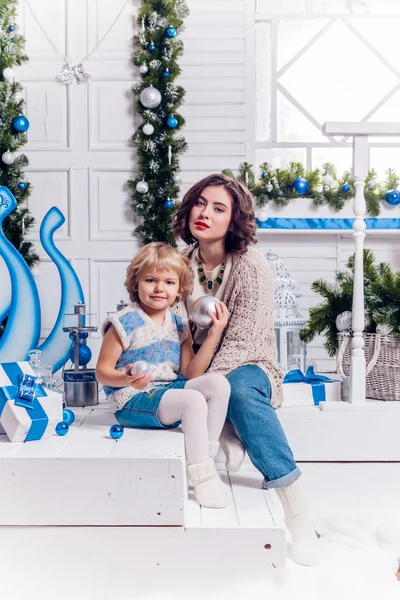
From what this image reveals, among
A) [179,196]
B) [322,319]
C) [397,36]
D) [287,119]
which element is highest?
[397,36]

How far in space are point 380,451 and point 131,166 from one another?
8.08 feet

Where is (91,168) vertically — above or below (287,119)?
below

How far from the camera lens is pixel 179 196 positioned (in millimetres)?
4117

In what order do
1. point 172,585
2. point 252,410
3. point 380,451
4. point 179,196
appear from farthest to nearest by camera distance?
point 179,196 < point 380,451 < point 252,410 < point 172,585

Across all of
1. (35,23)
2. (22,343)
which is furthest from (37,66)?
(22,343)

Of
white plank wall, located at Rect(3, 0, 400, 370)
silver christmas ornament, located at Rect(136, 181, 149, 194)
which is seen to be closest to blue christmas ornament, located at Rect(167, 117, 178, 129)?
white plank wall, located at Rect(3, 0, 400, 370)

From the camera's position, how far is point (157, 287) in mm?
1951

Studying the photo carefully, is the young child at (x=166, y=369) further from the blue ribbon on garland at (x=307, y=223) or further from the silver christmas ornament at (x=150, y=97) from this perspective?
the silver christmas ornament at (x=150, y=97)

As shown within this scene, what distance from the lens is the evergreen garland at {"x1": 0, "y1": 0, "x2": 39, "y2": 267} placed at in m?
3.95

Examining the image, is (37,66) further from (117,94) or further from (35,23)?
(117,94)

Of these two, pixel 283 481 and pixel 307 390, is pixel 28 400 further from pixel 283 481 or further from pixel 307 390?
pixel 307 390

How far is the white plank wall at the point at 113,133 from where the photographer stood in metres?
4.14

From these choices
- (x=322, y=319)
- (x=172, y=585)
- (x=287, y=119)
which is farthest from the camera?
(x=287, y=119)

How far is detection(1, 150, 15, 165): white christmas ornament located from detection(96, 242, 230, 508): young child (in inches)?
86.6
